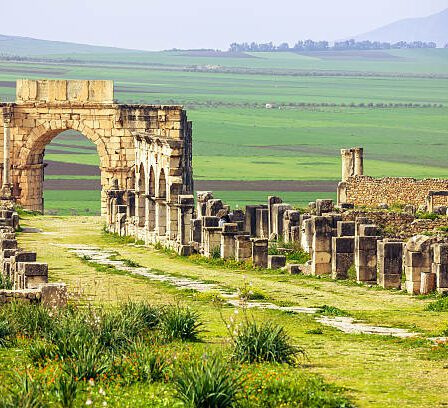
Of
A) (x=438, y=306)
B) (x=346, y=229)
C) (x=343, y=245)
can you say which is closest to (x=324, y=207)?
(x=346, y=229)

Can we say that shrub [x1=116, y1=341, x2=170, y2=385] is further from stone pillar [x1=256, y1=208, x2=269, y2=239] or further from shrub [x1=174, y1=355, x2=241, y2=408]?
stone pillar [x1=256, y1=208, x2=269, y2=239]

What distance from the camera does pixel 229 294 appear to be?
32.8m

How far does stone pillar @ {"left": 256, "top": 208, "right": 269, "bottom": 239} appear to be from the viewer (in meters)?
49.7

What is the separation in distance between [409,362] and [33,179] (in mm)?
41893

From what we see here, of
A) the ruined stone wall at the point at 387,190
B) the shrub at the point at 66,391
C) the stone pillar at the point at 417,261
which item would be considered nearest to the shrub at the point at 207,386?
the shrub at the point at 66,391

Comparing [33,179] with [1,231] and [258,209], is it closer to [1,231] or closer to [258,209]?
[258,209]

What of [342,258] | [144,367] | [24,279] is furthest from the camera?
[342,258]

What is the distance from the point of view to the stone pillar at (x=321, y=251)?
38.7 m

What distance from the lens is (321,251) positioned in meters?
38.8

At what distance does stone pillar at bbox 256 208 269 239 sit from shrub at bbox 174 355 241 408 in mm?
29823

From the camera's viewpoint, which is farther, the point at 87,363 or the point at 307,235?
the point at 307,235

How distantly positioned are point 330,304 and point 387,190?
2728 centimetres

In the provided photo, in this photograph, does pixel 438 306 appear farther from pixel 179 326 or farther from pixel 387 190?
pixel 387 190

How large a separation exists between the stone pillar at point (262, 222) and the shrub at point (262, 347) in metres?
27.2
